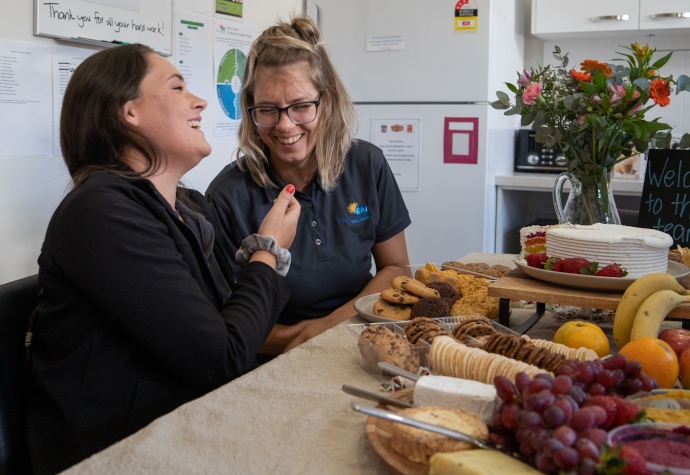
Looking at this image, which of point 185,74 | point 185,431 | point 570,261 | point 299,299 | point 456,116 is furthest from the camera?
point 456,116

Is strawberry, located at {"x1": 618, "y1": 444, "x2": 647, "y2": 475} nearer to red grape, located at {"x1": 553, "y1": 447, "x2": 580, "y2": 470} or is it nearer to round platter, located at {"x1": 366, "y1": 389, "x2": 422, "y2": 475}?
red grape, located at {"x1": 553, "y1": 447, "x2": 580, "y2": 470}

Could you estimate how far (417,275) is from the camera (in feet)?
5.40

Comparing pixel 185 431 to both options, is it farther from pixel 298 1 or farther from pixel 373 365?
pixel 298 1

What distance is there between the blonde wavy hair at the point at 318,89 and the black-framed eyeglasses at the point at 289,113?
62mm

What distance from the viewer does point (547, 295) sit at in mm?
1318

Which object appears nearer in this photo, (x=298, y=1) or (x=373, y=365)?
(x=373, y=365)

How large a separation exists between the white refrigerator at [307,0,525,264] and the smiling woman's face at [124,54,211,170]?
226cm

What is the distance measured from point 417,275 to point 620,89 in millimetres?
585

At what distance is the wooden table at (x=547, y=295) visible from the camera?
50.1 inches

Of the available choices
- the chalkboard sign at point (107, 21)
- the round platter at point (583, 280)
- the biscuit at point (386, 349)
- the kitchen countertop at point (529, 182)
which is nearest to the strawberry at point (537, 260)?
the round platter at point (583, 280)

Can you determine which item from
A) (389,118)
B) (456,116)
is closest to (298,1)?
(389,118)

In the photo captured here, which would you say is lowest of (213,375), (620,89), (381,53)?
(213,375)

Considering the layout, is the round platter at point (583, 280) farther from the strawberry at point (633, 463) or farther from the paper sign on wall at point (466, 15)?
Answer: the paper sign on wall at point (466, 15)

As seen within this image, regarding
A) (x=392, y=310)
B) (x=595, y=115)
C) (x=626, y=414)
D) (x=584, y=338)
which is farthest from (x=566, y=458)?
(x=595, y=115)
